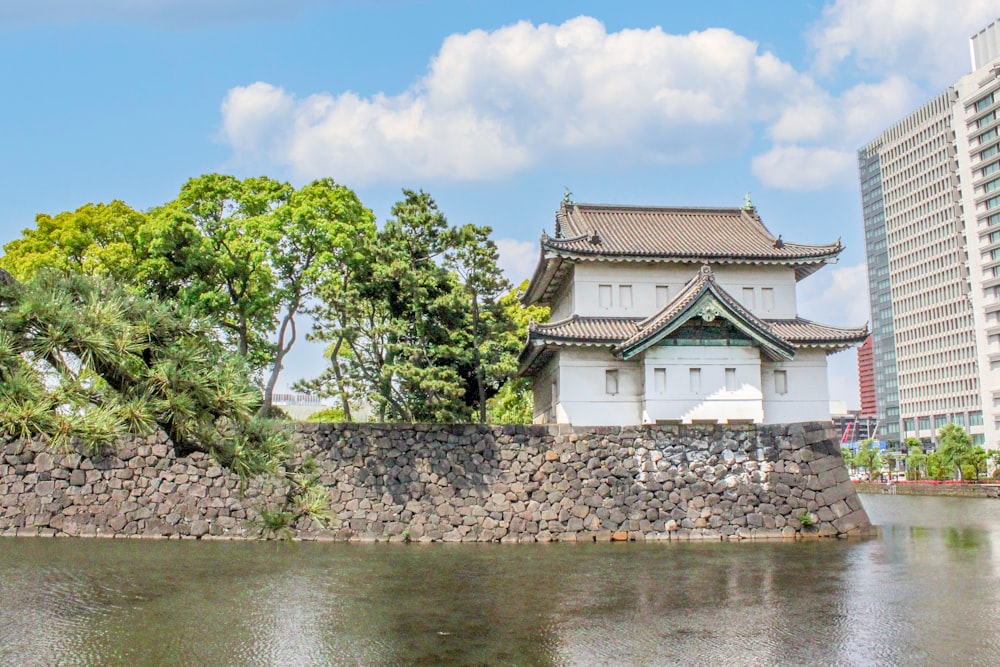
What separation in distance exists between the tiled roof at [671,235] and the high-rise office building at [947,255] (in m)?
56.5

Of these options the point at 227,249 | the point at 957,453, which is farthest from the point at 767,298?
the point at 957,453

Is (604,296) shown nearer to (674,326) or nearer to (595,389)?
(595,389)

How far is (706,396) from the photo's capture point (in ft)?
73.8

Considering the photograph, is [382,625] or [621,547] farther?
[621,547]

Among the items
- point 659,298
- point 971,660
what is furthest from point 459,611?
point 659,298

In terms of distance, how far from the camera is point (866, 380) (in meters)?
163

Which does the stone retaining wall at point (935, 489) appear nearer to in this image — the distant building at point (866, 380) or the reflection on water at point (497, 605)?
the reflection on water at point (497, 605)

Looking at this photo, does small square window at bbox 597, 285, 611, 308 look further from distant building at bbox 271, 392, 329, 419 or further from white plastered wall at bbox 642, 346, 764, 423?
distant building at bbox 271, 392, 329, 419

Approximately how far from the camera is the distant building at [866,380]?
16025 cm

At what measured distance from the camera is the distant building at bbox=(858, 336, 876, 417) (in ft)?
526

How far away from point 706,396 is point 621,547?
19.1 ft

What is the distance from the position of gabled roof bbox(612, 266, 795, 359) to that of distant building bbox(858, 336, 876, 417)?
496ft

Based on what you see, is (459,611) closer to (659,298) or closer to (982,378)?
(659,298)

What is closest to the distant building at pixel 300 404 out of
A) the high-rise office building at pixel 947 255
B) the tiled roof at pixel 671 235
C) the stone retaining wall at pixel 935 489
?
the tiled roof at pixel 671 235
